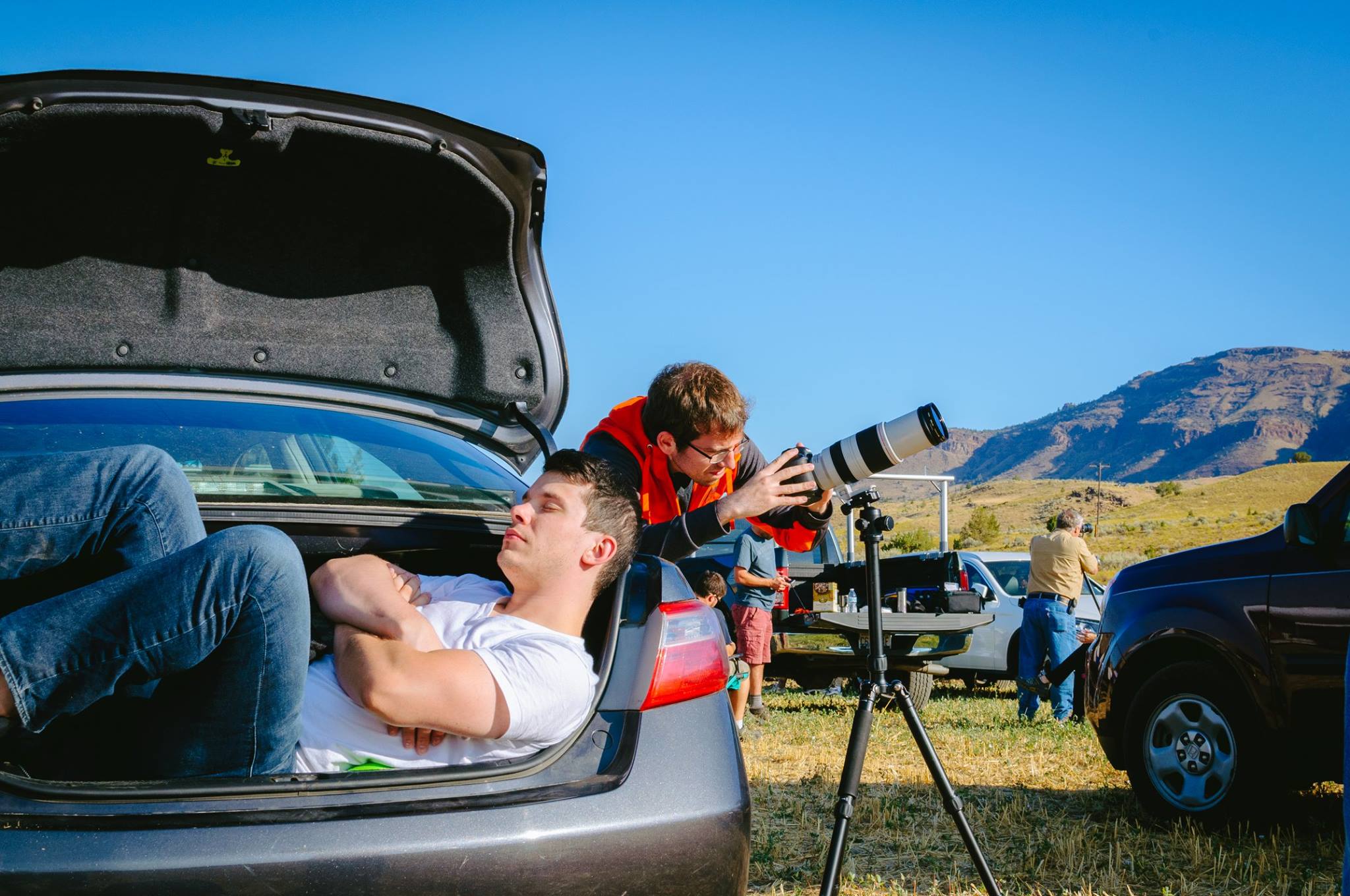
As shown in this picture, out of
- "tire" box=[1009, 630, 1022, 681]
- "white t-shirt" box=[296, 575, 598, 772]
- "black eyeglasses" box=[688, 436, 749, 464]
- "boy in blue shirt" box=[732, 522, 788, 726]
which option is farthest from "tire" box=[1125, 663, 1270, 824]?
"tire" box=[1009, 630, 1022, 681]

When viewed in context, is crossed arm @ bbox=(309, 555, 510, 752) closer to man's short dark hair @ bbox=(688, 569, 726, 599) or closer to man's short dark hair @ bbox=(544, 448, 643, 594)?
man's short dark hair @ bbox=(544, 448, 643, 594)

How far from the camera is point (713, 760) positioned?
195 cm

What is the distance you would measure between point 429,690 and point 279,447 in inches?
55.9

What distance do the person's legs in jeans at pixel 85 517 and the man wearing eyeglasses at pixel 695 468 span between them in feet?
4.20

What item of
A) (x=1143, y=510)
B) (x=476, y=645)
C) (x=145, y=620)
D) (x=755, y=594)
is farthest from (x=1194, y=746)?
(x=1143, y=510)

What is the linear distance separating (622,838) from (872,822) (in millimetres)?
3198

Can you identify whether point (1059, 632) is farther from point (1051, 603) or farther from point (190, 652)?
point (190, 652)

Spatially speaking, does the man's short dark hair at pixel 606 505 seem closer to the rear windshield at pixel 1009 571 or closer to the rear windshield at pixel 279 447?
the rear windshield at pixel 279 447

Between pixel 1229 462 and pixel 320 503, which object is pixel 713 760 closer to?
pixel 320 503

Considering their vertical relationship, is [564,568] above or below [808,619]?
above

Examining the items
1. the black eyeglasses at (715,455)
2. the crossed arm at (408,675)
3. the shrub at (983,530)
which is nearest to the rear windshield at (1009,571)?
the black eyeglasses at (715,455)

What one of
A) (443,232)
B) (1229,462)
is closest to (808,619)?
(443,232)

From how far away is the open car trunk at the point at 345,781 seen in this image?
1651 millimetres

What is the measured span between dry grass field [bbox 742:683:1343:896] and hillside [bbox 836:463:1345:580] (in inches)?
723
